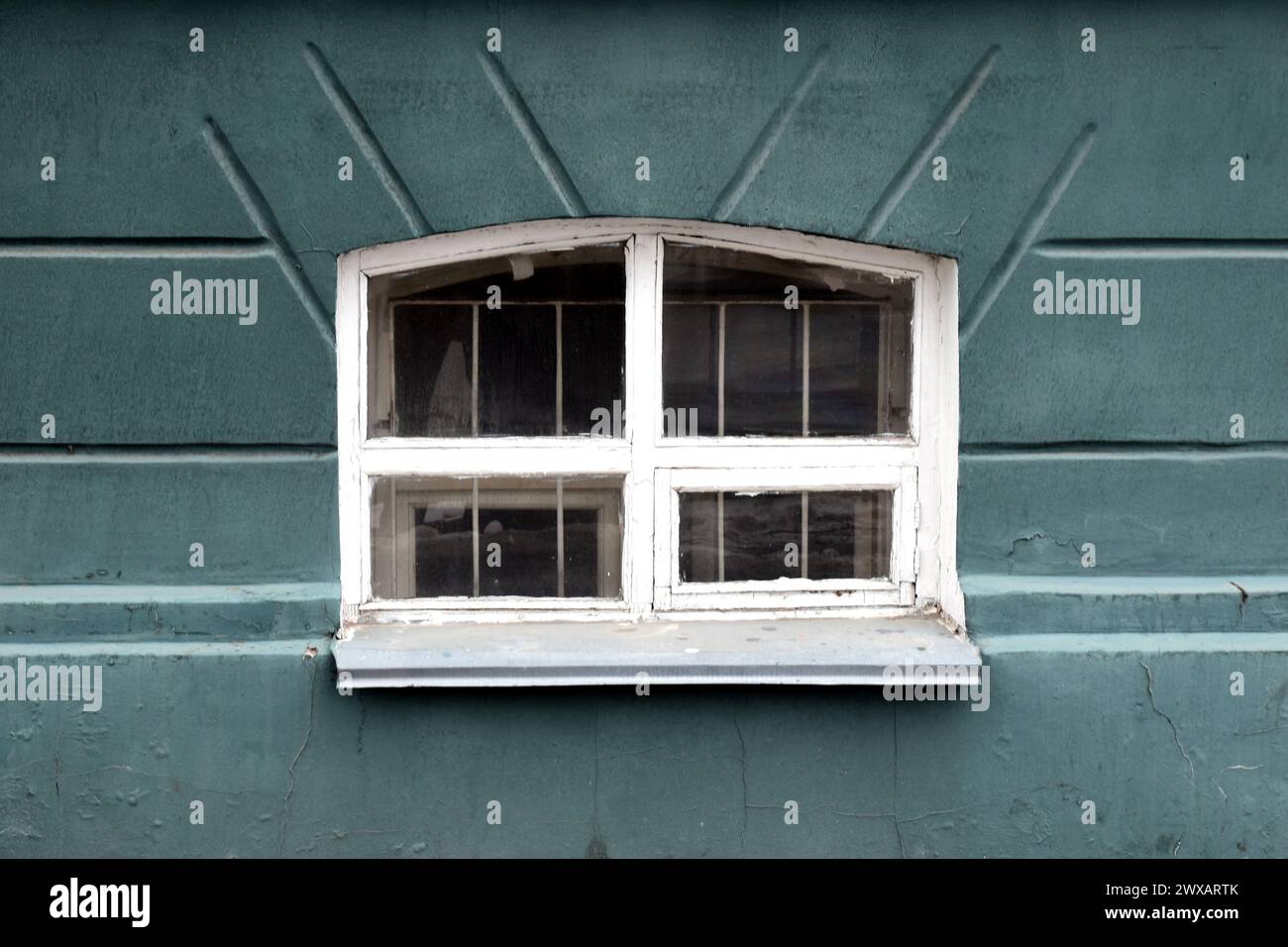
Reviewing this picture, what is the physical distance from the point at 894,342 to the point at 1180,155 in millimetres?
911

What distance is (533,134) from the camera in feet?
11.4

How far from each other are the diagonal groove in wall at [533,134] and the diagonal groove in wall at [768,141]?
0.37m

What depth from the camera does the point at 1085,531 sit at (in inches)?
141

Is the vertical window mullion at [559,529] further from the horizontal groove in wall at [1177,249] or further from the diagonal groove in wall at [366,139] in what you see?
the horizontal groove in wall at [1177,249]

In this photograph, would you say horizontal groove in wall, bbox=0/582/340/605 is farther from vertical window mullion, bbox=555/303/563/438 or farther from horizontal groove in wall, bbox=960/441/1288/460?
horizontal groove in wall, bbox=960/441/1288/460

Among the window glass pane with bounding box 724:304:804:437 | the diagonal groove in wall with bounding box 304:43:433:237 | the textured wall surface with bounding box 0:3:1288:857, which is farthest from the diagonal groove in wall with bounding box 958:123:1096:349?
the diagonal groove in wall with bounding box 304:43:433:237

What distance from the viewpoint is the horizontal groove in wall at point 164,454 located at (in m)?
3.46

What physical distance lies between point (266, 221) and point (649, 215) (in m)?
1.03

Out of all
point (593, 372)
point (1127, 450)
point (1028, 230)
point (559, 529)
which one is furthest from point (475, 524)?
point (1127, 450)

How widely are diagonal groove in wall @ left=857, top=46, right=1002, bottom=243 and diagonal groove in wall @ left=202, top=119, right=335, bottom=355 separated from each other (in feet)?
4.84

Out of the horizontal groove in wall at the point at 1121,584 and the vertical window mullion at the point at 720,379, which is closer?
the horizontal groove in wall at the point at 1121,584

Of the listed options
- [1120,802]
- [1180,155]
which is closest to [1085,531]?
[1120,802]

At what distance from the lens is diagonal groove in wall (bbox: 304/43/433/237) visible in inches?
135

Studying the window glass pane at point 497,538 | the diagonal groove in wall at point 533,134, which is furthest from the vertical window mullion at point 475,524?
the diagonal groove in wall at point 533,134
